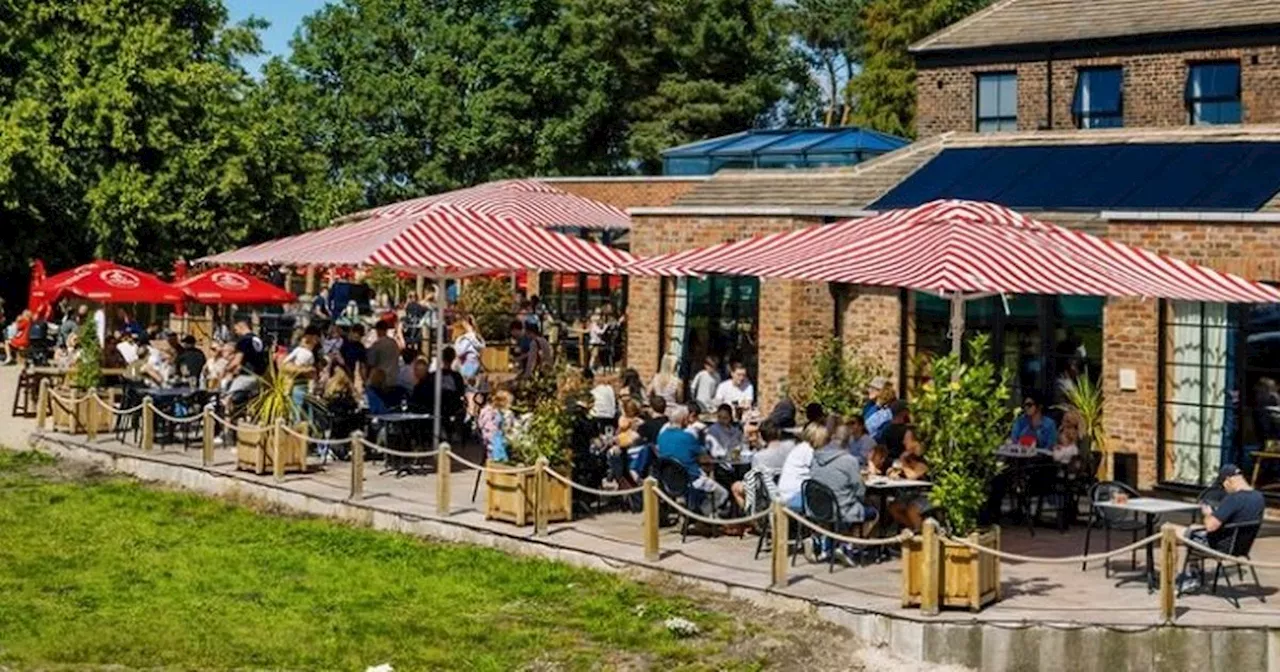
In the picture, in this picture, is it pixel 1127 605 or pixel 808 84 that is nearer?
pixel 1127 605

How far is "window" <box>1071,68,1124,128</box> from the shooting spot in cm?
3197

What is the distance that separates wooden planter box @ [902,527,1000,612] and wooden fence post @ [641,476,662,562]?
9.63 ft

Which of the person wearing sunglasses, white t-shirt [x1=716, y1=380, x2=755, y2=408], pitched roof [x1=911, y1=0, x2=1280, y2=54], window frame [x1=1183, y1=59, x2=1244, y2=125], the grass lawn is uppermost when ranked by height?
pitched roof [x1=911, y1=0, x2=1280, y2=54]

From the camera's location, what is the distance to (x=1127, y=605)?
50.9 ft

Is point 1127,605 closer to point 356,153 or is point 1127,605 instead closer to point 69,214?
point 69,214

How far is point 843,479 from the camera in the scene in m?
16.7

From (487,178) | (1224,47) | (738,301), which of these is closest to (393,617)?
(738,301)

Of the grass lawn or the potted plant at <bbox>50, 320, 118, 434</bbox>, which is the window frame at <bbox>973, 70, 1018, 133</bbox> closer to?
the potted plant at <bbox>50, 320, 118, 434</bbox>

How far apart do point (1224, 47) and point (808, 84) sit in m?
39.7

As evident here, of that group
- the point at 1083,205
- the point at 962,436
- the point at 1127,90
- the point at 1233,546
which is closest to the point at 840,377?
the point at 1083,205

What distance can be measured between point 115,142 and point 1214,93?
2799 centimetres

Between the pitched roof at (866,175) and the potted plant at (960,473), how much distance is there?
493 inches

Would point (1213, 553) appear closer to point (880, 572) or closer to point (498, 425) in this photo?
point (880, 572)

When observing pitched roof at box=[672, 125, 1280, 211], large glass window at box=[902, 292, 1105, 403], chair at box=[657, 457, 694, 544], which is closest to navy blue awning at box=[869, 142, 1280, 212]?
pitched roof at box=[672, 125, 1280, 211]
